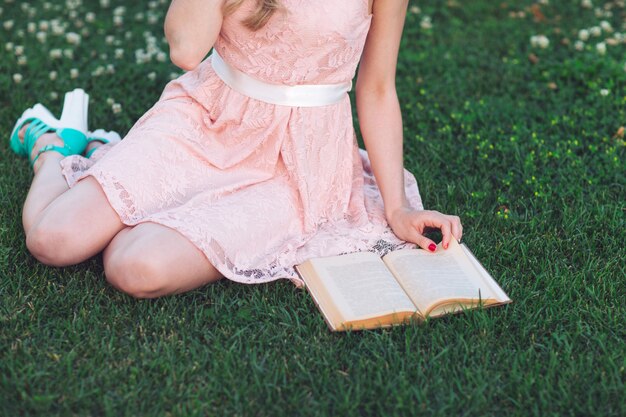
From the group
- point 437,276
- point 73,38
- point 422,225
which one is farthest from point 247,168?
point 73,38

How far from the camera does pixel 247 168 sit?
2877 mm

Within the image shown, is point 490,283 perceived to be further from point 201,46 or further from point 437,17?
point 437,17

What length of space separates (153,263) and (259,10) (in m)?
0.89

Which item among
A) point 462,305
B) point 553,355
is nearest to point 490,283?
point 462,305

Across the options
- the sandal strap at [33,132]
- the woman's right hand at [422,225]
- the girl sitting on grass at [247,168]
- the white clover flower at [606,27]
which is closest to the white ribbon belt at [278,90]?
the girl sitting on grass at [247,168]

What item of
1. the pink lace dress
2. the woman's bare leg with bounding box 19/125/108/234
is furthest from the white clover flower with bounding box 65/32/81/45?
the pink lace dress

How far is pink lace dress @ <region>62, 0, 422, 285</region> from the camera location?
264 cm

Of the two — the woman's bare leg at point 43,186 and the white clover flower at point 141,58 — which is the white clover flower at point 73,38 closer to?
the white clover flower at point 141,58

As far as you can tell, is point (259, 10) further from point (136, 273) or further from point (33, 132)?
point (33, 132)

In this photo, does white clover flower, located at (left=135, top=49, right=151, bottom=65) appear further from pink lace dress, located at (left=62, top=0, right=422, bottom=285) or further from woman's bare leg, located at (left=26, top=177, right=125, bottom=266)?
woman's bare leg, located at (left=26, top=177, right=125, bottom=266)

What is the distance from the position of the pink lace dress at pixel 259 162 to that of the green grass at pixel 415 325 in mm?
209

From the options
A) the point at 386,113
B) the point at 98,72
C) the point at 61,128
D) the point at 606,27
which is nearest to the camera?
the point at 386,113

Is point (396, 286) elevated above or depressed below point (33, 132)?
below

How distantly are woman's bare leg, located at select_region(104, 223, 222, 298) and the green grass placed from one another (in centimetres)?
8
